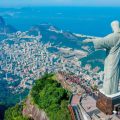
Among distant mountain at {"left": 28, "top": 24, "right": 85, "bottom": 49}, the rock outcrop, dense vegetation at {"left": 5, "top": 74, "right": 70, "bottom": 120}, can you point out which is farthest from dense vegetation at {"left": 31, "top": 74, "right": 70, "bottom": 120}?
distant mountain at {"left": 28, "top": 24, "right": 85, "bottom": 49}

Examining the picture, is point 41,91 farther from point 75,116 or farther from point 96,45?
point 96,45

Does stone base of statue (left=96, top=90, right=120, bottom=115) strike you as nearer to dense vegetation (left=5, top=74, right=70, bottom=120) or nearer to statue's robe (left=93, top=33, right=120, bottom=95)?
→ statue's robe (left=93, top=33, right=120, bottom=95)

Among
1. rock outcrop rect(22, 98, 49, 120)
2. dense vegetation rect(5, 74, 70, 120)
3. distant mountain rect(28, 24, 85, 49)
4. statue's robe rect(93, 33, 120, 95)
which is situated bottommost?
distant mountain rect(28, 24, 85, 49)

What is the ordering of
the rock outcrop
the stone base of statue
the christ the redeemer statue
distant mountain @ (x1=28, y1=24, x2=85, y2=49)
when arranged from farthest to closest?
distant mountain @ (x1=28, y1=24, x2=85, y2=49) < the rock outcrop < the stone base of statue < the christ the redeemer statue

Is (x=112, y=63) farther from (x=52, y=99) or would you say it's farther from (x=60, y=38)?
(x=60, y=38)

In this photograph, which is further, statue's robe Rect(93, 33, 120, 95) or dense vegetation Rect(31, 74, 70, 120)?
dense vegetation Rect(31, 74, 70, 120)

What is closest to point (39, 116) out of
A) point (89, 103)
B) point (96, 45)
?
point (89, 103)
